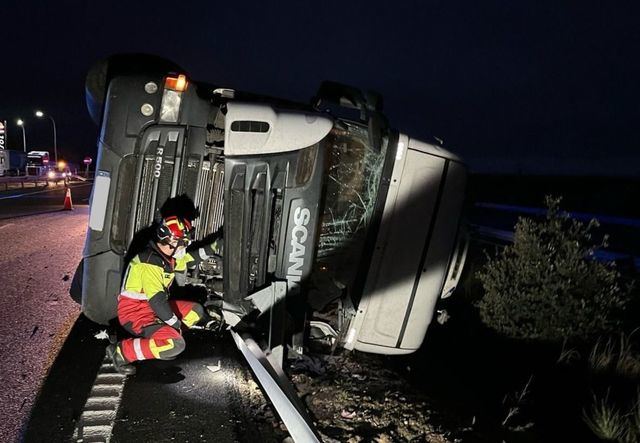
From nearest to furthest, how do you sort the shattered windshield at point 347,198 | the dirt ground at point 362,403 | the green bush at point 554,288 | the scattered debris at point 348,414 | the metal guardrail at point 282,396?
the metal guardrail at point 282,396
the dirt ground at point 362,403
the scattered debris at point 348,414
the shattered windshield at point 347,198
the green bush at point 554,288

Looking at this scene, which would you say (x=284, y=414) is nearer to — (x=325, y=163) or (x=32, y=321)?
(x=325, y=163)

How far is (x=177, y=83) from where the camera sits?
3643 mm

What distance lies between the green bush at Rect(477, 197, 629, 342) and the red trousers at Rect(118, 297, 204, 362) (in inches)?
131

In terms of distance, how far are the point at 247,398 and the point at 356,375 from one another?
3.42 ft

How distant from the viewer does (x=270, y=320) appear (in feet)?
11.3

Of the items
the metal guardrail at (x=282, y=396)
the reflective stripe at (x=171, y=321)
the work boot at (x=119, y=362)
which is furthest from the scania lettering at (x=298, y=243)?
the work boot at (x=119, y=362)

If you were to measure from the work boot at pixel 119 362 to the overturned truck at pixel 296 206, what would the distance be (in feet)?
1.60

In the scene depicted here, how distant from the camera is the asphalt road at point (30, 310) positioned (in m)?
2.97

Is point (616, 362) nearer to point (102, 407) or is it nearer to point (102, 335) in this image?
point (102, 407)

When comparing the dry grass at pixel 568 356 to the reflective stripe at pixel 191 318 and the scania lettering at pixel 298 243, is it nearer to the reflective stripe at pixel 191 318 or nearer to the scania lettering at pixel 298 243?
the scania lettering at pixel 298 243

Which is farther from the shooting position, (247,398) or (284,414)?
(247,398)

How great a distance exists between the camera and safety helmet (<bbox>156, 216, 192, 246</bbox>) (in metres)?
3.44

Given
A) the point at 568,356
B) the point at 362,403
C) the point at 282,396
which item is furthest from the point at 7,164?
the point at 568,356

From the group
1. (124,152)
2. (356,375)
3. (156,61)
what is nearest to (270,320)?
(356,375)
